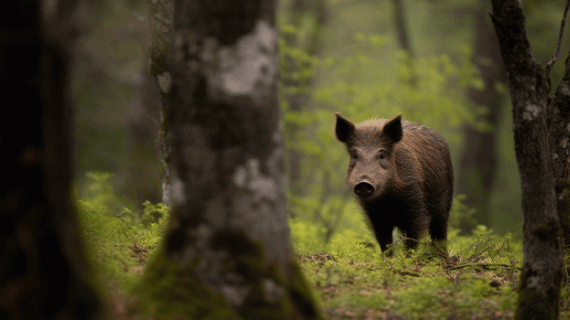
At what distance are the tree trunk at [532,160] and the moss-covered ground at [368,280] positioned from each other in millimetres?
467

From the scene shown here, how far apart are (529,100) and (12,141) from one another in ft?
11.9

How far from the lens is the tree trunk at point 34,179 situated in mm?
2850

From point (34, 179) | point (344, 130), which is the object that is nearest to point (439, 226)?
point (344, 130)

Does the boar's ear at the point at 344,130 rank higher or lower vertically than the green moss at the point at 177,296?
higher

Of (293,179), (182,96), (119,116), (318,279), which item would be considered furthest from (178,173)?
(293,179)

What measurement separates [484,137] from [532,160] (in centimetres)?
1470

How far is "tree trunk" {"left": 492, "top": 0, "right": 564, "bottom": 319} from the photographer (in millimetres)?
4270

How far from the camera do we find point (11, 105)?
9.32ft

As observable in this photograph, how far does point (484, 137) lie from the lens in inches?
718

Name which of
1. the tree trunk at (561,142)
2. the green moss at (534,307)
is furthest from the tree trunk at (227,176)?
the tree trunk at (561,142)

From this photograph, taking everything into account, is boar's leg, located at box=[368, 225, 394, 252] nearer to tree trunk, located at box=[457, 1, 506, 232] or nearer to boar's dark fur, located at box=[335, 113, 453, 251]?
boar's dark fur, located at box=[335, 113, 453, 251]

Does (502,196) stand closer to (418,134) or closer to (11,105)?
(418,134)

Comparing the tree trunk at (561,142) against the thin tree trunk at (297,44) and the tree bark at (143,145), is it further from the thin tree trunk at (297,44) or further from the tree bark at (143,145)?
the thin tree trunk at (297,44)

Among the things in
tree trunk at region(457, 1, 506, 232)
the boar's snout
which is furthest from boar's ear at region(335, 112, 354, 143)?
tree trunk at region(457, 1, 506, 232)
